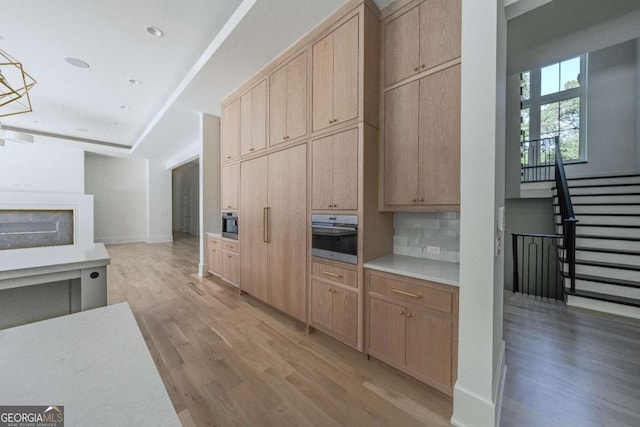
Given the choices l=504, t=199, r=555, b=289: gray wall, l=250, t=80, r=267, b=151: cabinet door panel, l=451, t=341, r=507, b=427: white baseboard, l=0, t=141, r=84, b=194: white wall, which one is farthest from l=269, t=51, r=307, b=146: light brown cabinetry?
l=0, t=141, r=84, b=194: white wall

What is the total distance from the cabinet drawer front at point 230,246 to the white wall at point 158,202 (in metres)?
6.37

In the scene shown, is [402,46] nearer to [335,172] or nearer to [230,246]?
[335,172]

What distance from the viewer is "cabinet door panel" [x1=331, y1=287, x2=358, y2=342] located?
7.12 feet

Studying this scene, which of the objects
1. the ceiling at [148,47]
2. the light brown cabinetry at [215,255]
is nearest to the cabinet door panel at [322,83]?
the ceiling at [148,47]

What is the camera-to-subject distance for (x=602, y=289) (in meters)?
3.32

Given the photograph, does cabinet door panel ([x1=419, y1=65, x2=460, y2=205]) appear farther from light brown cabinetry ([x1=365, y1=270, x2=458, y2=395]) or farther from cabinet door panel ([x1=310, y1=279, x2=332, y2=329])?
cabinet door panel ([x1=310, y1=279, x2=332, y2=329])

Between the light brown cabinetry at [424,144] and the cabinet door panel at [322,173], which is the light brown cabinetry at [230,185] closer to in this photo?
the cabinet door panel at [322,173]

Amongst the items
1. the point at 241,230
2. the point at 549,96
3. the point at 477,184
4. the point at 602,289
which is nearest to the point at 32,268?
the point at 241,230

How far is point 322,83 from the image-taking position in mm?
2438

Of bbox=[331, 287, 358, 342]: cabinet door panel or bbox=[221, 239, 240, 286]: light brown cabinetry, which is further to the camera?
bbox=[221, 239, 240, 286]: light brown cabinetry

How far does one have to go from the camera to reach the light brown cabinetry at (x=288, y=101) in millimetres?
2637

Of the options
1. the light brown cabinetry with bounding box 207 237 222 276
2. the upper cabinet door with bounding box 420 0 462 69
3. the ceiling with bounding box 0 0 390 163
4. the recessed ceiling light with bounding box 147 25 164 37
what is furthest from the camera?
the light brown cabinetry with bounding box 207 237 222 276

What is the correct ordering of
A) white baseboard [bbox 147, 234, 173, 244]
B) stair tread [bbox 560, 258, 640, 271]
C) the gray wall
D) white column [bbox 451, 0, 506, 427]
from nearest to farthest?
white column [bbox 451, 0, 506, 427], stair tread [bbox 560, 258, 640, 271], the gray wall, white baseboard [bbox 147, 234, 173, 244]

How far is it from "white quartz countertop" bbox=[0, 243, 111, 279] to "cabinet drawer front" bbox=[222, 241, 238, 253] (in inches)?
66.2
